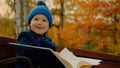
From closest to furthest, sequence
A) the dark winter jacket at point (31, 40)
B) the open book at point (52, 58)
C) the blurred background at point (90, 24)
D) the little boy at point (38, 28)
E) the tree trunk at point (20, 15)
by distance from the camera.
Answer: the open book at point (52, 58) < the dark winter jacket at point (31, 40) < the little boy at point (38, 28) < the tree trunk at point (20, 15) < the blurred background at point (90, 24)

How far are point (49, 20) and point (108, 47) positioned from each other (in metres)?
11.7

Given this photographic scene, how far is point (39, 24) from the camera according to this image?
6.73 ft

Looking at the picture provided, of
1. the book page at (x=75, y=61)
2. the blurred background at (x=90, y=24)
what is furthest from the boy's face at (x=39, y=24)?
the blurred background at (x=90, y=24)

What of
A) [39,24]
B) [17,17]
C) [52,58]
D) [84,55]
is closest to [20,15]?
[17,17]

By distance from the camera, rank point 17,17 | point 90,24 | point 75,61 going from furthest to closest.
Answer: point 90,24, point 17,17, point 75,61

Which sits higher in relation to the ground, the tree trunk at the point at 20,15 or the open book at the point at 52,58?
the tree trunk at the point at 20,15

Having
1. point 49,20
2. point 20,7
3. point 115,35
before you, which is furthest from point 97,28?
point 49,20

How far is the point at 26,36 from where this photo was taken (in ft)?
6.41

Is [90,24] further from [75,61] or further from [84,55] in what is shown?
[75,61]

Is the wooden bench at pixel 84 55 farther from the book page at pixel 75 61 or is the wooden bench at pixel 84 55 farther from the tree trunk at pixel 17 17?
the tree trunk at pixel 17 17

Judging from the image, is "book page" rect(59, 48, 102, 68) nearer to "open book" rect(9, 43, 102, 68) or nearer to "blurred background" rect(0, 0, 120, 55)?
"open book" rect(9, 43, 102, 68)

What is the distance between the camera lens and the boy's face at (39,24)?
2.04m

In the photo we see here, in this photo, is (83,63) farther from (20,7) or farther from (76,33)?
(76,33)

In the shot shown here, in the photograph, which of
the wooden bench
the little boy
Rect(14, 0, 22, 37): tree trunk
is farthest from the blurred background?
the little boy
